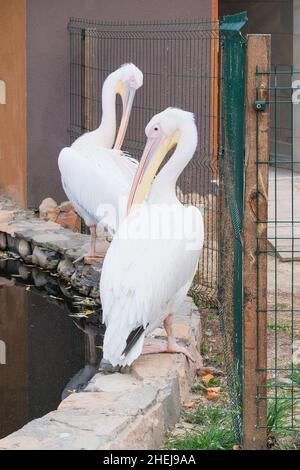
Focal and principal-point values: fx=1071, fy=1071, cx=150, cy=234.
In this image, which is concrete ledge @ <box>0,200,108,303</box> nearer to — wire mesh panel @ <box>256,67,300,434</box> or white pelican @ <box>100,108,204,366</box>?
wire mesh panel @ <box>256,67,300,434</box>

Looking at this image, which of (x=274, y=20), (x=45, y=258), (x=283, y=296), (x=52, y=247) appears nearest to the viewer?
(x=283, y=296)

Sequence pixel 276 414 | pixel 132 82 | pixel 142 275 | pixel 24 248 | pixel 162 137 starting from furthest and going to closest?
pixel 24 248 → pixel 132 82 → pixel 162 137 → pixel 142 275 → pixel 276 414

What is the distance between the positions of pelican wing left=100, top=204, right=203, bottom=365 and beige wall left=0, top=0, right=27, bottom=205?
4549 millimetres

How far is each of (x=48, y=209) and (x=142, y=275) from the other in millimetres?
4399

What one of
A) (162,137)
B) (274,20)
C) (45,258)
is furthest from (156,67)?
(162,137)

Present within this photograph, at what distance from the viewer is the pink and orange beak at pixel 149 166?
524 centimetres

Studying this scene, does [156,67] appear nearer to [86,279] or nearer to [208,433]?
[86,279]

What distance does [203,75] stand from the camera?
9586 mm

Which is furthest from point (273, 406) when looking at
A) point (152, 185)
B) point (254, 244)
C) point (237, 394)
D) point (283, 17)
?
point (283, 17)

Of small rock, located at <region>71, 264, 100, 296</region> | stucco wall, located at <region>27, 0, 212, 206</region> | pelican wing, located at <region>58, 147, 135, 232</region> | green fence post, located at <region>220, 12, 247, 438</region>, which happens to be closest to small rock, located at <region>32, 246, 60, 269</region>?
small rock, located at <region>71, 264, 100, 296</region>

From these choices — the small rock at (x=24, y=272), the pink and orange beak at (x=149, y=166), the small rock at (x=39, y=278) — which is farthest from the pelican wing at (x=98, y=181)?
the pink and orange beak at (x=149, y=166)

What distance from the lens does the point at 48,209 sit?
360 inches

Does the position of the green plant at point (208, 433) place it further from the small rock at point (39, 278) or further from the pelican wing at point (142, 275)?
the small rock at point (39, 278)

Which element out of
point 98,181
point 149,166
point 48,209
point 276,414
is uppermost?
point 149,166
